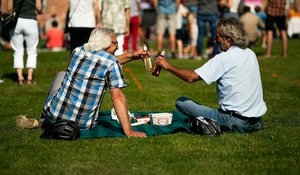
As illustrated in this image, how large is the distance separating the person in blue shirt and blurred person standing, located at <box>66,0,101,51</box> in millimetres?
3863

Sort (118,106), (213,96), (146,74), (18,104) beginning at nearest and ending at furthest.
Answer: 1. (118,106)
2. (18,104)
3. (213,96)
4. (146,74)

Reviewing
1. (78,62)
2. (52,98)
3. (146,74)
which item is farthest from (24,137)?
(146,74)

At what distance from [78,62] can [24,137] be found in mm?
997

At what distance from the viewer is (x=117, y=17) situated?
12.3 metres

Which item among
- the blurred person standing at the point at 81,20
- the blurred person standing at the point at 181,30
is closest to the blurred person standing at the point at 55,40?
the blurred person standing at the point at 181,30

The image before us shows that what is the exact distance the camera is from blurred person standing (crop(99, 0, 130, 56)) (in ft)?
40.2

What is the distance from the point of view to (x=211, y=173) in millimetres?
5477

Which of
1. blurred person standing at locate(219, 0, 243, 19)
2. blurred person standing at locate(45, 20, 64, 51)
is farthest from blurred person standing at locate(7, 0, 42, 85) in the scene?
blurred person standing at locate(45, 20, 64, 51)

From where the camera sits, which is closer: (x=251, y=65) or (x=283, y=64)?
(x=251, y=65)

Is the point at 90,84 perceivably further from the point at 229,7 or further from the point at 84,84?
the point at 229,7

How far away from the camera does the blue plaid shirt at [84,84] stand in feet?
22.7

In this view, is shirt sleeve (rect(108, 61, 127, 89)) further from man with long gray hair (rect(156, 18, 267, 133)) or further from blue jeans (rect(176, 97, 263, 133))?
blue jeans (rect(176, 97, 263, 133))

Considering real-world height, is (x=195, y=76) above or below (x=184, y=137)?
above

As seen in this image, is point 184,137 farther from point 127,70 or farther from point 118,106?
point 127,70
